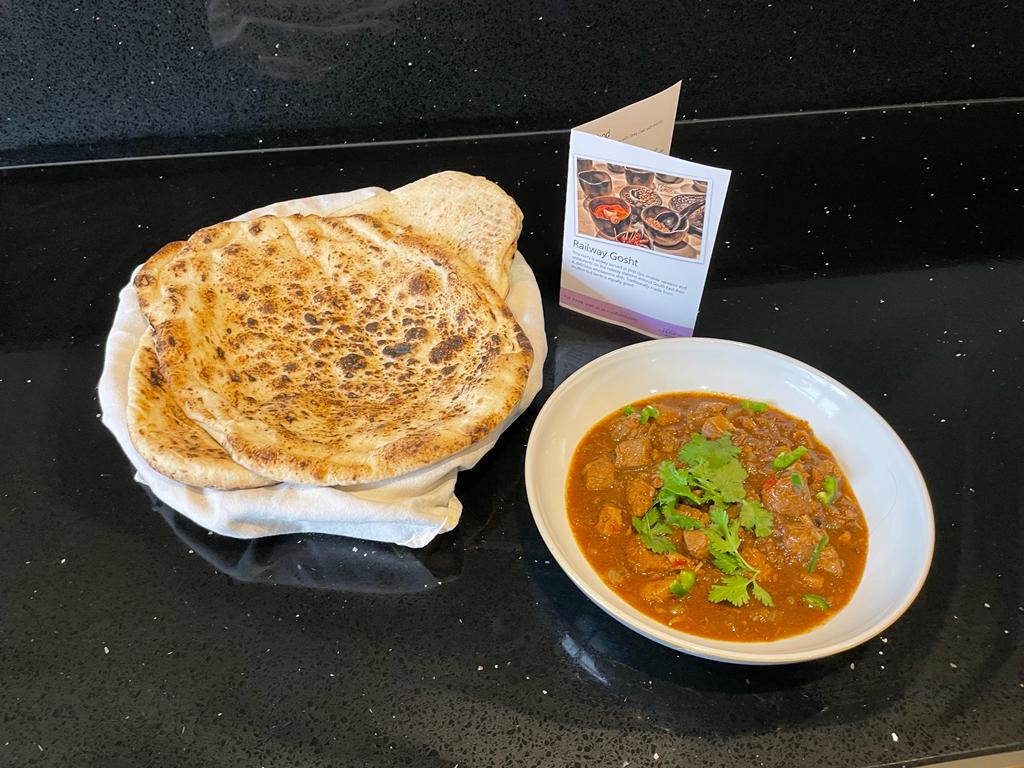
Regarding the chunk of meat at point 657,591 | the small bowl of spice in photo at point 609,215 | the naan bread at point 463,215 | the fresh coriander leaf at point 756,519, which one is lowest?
the chunk of meat at point 657,591

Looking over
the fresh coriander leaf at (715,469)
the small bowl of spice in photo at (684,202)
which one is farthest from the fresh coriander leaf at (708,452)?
the small bowl of spice in photo at (684,202)

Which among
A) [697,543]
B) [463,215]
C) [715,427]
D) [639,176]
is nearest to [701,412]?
[715,427]

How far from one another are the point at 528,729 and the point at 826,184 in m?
1.36

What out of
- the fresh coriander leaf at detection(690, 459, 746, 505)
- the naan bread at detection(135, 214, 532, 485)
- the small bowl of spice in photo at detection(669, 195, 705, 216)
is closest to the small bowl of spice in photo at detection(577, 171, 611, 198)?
the small bowl of spice in photo at detection(669, 195, 705, 216)

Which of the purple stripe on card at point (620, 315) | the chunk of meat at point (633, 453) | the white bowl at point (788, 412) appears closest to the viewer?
the white bowl at point (788, 412)

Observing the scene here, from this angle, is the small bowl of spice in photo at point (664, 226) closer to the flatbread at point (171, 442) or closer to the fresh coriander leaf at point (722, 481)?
the fresh coriander leaf at point (722, 481)

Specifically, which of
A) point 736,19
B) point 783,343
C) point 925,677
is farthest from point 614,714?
point 736,19

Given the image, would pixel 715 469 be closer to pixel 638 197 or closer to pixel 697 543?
pixel 697 543

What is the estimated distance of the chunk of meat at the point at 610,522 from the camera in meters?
1.08

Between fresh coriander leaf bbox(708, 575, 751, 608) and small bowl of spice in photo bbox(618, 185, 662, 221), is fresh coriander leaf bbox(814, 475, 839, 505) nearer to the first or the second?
fresh coriander leaf bbox(708, 575, 751, 608)

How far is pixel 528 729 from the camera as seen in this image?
3.18 feet

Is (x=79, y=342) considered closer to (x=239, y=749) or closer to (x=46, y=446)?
(x=46, y=446)

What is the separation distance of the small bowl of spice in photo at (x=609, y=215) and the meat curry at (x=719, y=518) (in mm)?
276

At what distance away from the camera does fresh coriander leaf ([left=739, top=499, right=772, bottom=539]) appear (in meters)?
1.07
